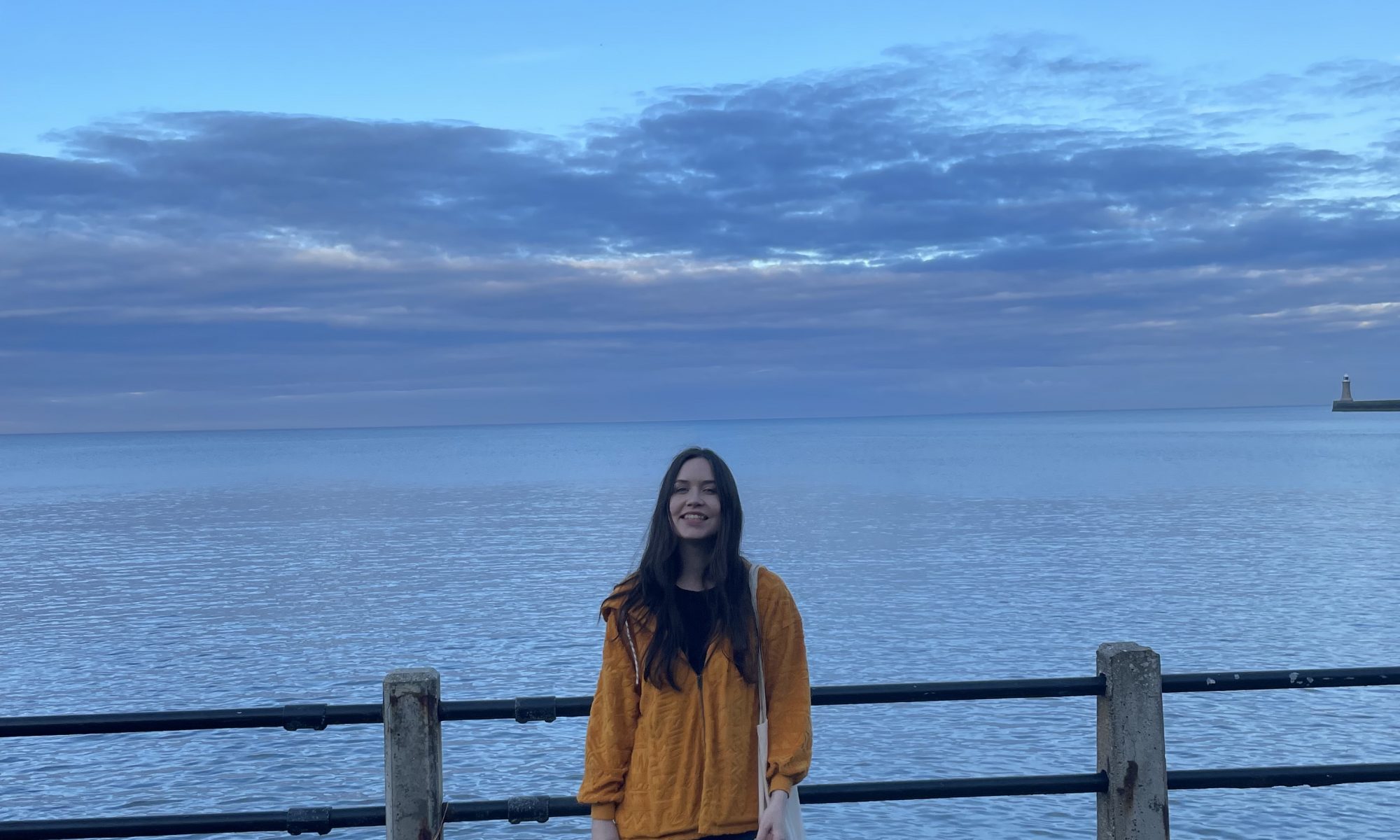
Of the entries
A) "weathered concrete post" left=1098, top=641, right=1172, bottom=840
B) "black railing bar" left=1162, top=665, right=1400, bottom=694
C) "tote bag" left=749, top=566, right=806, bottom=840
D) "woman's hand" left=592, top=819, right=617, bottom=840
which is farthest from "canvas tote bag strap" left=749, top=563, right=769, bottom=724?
"black railing bar" left=1162, top=665, right=1400, bottom=694

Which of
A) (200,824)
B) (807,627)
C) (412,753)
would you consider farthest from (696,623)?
(807,627)

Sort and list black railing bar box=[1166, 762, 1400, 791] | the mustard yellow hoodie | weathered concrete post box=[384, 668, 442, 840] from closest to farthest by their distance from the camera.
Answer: the mustard yellow hoodie < weathered concrete post box=[384, 668, 442, 840] < black railing bar box=[1166, 762, 1400, 791]

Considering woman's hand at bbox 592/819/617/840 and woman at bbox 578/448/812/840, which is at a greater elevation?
woman at bbox 578/448/812/840

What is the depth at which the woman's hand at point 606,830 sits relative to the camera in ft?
13.2

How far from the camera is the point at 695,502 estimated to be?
4.11 m

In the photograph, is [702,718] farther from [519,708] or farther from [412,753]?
[412,753]

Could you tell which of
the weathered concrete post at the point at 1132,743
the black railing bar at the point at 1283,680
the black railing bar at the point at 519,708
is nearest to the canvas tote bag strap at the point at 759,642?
the black railing bar at the point at 519,708

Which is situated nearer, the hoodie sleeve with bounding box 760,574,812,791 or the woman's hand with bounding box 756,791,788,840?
the woman's hand with bounding box 756,791,788,840

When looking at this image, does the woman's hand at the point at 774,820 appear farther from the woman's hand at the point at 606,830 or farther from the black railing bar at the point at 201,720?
the black railing bar at the point at 201,720

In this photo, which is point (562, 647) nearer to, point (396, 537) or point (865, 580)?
point (865, 580)

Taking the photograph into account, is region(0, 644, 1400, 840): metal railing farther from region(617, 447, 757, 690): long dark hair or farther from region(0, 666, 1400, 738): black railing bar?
region(617, 447, 757, 690): long dark hair

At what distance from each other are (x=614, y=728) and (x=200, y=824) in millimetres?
2325

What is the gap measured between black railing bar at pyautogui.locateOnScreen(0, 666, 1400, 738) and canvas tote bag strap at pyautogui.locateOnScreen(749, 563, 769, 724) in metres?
0.98

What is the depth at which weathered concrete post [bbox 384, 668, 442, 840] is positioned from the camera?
503 cm
